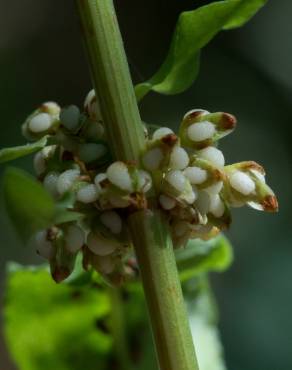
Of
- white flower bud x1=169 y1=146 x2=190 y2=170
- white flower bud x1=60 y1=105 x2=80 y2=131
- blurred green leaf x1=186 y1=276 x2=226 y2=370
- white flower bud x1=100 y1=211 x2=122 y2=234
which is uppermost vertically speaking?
white flower bud x1=60 y1=105 x2=80 y2=131

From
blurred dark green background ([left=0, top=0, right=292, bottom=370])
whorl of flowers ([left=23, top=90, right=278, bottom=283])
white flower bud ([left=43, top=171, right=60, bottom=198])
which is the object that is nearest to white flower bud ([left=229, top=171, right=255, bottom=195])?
whorl of flowers ([left=23, top=90, right=278, bottom=283])

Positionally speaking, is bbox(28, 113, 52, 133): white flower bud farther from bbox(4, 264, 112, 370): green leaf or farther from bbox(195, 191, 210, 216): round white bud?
bbox(4, 264, 112, 370): green leaf

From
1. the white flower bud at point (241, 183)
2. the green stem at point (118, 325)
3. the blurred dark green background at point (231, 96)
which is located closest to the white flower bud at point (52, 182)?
Result: the white flower bud at point (241, 183)

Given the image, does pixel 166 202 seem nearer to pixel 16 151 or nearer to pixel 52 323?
pixel 16 151

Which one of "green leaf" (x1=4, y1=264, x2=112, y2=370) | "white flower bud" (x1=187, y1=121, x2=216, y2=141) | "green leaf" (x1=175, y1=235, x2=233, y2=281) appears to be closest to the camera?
"white flower bud" (x1=187, y1=121, x2=216, y2=141)

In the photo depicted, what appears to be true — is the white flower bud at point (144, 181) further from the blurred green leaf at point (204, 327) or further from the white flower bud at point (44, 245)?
the blurred green leaf at point (204, 327)

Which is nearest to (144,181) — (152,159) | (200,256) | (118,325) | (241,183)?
(152,159)
